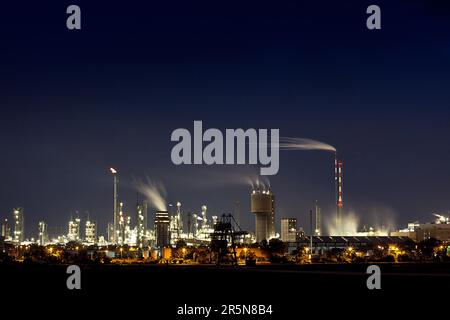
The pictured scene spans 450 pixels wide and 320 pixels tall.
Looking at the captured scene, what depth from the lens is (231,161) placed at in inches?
2357

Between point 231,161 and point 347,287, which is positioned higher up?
point 231,161

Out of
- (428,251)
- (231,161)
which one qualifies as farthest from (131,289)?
(428,251)

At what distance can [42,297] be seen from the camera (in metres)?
63.2

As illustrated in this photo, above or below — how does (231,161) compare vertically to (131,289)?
above
